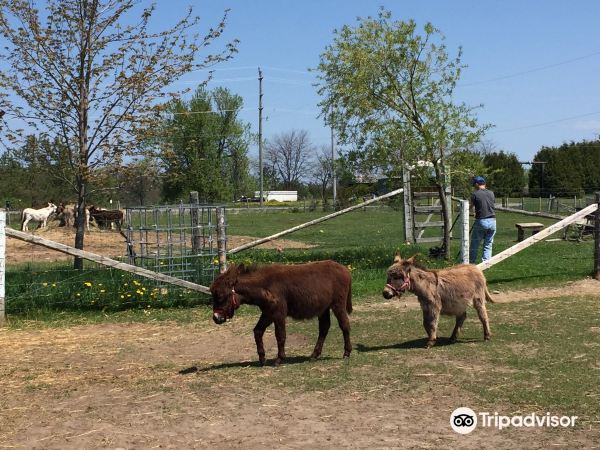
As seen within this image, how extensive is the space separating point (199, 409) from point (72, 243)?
1993 cm

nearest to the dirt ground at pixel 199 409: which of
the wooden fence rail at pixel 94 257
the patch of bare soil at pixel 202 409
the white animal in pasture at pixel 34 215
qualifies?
the patch of bare soil at pixel 202 409

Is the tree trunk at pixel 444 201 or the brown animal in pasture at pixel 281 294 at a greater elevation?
the tree trunk at pixel 444 201

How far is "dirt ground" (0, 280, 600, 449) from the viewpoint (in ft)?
17.2

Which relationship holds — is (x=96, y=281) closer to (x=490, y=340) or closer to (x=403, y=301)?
(x=403, y=301)

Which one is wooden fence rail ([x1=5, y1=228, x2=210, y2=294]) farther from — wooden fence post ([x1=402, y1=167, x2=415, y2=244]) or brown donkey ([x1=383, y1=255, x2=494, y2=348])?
wooden fence post ([x1=402, y1=167, x2=415, y2=244])

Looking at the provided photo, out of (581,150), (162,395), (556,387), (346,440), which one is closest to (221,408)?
(162,395)

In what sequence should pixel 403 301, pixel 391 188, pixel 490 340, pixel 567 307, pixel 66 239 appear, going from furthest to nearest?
pixel 66 239
pixel 391 188
pixel 403 301
pixel 567 307
pixel 490 340

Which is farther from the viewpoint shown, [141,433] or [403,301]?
[403,301]

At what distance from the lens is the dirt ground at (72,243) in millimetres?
20875

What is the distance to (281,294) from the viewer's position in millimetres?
7801

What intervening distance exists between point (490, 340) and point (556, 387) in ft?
7.47

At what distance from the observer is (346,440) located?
5.21 meters

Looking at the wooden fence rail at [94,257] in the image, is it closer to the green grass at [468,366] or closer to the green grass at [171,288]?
the green grass at [171,288]

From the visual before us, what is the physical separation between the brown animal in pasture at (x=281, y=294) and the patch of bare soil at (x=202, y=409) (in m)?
0.51
